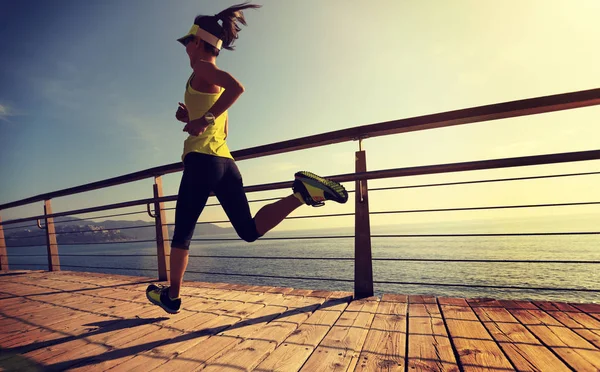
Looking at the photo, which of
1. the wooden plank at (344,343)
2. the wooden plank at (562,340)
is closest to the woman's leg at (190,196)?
the wooden plank at (344,343)

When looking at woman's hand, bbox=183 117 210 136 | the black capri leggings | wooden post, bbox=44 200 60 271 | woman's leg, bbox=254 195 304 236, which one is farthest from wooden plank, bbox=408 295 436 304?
wooden post, bbox=44 200 60 271

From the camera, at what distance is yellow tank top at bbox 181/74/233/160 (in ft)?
5.74

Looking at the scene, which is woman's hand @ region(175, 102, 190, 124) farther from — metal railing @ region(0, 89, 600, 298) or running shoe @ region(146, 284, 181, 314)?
running shoe @ region(146, 284, 181, 314)

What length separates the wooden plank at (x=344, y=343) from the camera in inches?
49.3

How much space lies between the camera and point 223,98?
1642 millimetres

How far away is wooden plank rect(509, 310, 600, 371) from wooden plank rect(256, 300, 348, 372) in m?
0.99

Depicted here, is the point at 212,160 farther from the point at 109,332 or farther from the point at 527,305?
the point at 527,305

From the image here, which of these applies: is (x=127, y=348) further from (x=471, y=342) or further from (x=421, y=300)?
(x=421, y=300)

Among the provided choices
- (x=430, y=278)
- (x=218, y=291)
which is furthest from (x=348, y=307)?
(x=430, y=278)

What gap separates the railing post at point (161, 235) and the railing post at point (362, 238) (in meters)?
1.99

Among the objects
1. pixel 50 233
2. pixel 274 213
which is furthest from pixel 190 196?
pixel 50 233

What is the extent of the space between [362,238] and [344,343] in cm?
90

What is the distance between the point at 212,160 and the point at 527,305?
2.11 metres

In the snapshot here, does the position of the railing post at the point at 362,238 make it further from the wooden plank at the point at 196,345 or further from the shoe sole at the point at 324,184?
the wooden plank at the point at 196,345
